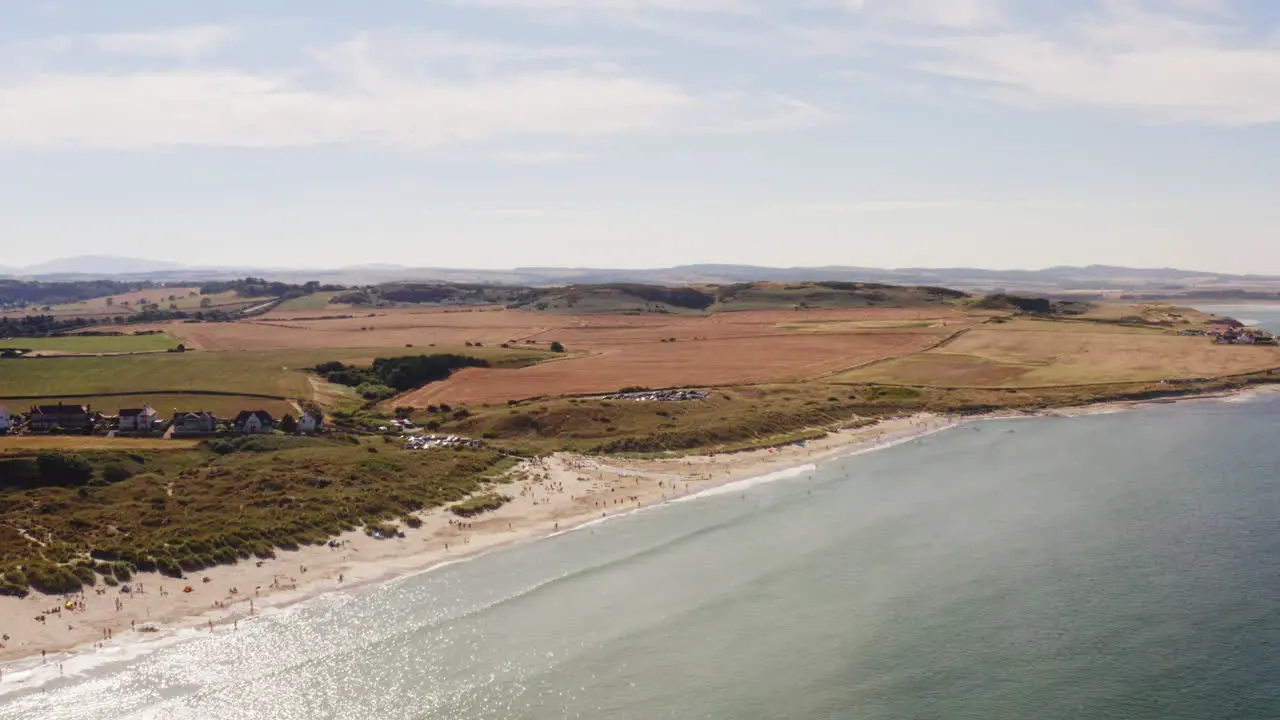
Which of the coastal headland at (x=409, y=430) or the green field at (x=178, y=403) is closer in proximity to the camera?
the coastal headland at (x=409, y=430)

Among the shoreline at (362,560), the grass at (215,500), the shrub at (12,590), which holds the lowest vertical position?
the shoreline at (362,560)

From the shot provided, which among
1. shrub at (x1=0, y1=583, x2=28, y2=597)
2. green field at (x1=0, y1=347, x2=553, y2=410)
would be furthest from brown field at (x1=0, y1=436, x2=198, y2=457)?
shrub at (x1=0, y1=583, x2=28, y2=597)

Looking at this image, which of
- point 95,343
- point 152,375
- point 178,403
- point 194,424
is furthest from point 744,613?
point 95,343

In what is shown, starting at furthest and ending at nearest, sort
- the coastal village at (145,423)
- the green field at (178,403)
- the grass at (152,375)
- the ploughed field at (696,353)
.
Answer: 1. the ploughed field at (696,353)
2. the grass at (152,375)
3. the green field at (178,403)
4. the coastal village at (145,423)

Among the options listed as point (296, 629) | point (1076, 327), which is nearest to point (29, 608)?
point (296, 629)

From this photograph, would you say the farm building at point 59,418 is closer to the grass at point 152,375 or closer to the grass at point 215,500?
the grass at point 152,375

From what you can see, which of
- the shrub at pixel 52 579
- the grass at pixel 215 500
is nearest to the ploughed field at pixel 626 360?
the grass at pixel 215 500

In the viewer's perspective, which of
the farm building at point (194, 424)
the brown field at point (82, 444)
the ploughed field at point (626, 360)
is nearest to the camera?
the brown field at point (82, 444)
